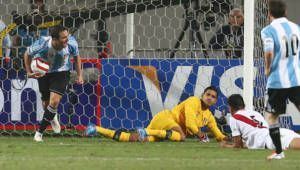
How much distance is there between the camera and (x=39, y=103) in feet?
29.7

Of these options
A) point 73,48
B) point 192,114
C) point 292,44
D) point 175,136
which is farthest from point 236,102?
point 73,48

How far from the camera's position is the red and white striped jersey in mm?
6684

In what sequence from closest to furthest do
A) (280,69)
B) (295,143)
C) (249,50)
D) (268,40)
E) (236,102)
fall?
(268,40) → (280,69) → (295,143) → (236,102) → (249,50)

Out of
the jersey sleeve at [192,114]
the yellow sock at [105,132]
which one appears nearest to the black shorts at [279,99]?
the jersey sleeve at [192,114]

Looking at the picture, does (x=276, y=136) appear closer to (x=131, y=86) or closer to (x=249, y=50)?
(x=249, y=50)

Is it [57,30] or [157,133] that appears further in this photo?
[157,133]

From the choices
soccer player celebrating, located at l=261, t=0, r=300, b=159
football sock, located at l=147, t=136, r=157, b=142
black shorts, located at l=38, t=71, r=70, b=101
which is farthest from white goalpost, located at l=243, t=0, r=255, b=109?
soccer player celebrating, located at l=261, t=0, r=300, b=159

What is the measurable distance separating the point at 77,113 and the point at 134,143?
1.98 metres

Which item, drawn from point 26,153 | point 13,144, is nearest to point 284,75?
point 26,153

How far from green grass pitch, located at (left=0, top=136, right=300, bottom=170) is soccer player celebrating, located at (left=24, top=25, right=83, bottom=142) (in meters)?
0.49

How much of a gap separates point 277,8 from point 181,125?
9.49 feet

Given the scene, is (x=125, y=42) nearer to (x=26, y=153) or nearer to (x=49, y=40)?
(x=49, y=40)

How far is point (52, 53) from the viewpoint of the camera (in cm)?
781

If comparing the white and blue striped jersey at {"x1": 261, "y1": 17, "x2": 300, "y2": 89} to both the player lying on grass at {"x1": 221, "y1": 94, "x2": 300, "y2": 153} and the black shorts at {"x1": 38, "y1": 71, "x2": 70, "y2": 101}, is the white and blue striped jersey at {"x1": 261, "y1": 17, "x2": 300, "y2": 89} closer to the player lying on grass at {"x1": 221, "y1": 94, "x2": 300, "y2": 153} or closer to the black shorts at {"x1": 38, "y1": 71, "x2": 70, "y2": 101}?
the player lying on grass at {"x1": 221, "y1": 94, "x2": 300, "y2": 153}
